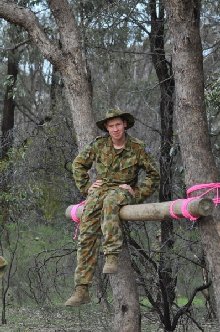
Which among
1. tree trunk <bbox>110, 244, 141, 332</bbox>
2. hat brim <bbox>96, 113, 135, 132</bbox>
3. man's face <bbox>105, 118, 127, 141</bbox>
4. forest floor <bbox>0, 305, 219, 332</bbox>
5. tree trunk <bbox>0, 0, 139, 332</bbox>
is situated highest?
tree trunk <bbox>0, 0, 139, 332</bbox>

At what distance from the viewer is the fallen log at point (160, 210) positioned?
4.30 meters

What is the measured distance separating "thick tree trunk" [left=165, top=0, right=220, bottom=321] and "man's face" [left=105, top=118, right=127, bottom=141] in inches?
17.7

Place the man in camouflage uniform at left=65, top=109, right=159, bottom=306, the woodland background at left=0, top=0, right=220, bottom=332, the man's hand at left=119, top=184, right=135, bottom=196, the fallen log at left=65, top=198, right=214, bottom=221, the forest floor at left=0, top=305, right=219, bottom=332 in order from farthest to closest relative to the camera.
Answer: the forest floor at left=0, top=305, right=219, bottom=332 < the woodland background at left=0, top=0, right=220, bottom=332 < the man's hand at left=119, top=184, right=135, bottom=196 < the man in camouflage uniform at left=65, top=109, right=159, bottom=306 < the fallen log at left=65, top=198, right=214, bottom=221

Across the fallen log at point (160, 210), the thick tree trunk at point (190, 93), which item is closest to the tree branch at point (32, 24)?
the thick tree trunk at point (190, 93)

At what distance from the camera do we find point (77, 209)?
5441 millimetres

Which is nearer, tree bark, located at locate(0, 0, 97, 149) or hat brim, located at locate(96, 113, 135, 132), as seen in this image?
hat brim, located at locate(96, 113, 135, 132)

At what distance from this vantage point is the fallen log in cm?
430

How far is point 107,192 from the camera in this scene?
5.21 meters

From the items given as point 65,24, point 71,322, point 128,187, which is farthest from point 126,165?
point 71,322

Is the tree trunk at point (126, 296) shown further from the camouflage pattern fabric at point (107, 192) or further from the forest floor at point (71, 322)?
the forest floor at point (71, 322)

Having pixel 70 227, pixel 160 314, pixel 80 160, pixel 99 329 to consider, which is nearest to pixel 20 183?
pixel 70 227

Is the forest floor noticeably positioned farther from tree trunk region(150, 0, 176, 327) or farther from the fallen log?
the fallen log

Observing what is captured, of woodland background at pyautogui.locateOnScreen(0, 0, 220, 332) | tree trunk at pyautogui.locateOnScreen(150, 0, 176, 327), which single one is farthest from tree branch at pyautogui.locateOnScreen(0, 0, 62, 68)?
tree trunk at pyautogui.locateOnScreen(150, 0, 176, 327)

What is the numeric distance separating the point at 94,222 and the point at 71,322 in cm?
517
